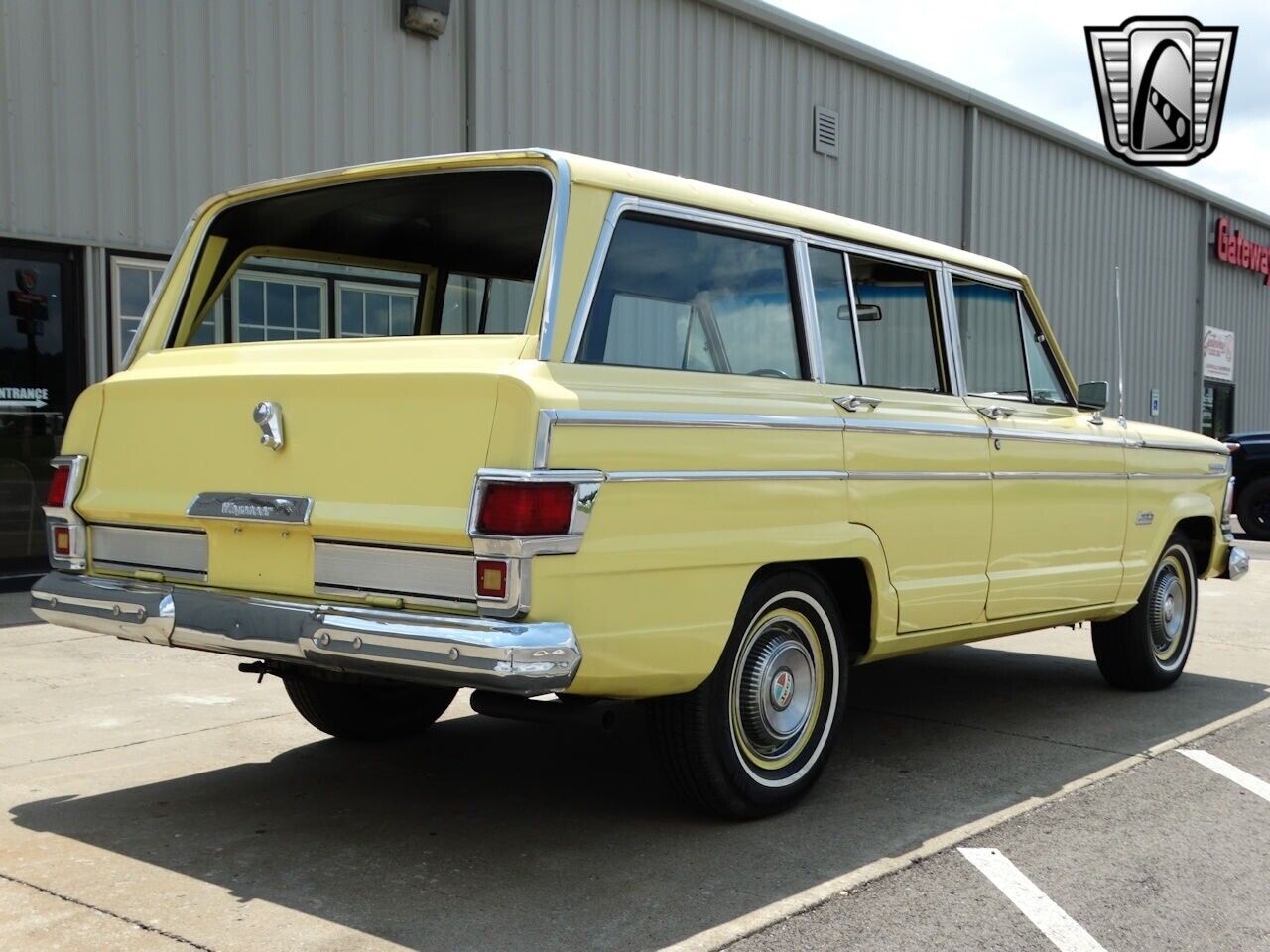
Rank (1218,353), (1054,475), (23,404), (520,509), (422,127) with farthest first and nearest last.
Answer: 1. (1218,353)
2. (422,127)
3. (23,404)
4. (1054,475)
5. (520,509)

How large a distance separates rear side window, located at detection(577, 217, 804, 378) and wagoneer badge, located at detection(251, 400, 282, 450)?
2.93 ft

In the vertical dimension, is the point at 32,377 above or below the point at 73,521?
above

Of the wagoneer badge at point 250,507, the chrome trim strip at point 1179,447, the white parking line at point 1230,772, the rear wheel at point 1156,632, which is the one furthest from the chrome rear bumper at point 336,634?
the rear wheel at point 1156,632

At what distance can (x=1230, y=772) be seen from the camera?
527 centimetres

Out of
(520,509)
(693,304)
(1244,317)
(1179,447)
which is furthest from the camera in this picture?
(1244,317)

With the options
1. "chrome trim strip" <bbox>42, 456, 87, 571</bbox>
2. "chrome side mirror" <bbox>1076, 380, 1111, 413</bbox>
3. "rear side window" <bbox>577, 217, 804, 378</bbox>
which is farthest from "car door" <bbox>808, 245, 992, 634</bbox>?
"chrome trim strip" <bbox>42, 456, 87, 571</bbox>

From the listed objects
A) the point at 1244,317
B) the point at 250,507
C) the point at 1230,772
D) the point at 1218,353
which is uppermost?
the point at 1244,317

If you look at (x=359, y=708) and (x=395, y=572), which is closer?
(x=395, y=572)

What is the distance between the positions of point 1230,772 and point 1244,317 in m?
25.1

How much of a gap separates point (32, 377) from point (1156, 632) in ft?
24.5

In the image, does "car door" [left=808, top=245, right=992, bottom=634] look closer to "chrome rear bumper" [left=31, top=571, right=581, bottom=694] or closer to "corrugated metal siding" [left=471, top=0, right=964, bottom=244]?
"chrome rear bumper" [left=31, top=571, right=581, bottom=694]

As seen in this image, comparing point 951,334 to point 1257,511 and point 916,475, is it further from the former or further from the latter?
point 1257,511

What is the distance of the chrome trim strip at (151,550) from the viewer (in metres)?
4.17

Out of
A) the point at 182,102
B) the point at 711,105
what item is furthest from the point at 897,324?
the point at 711,105
